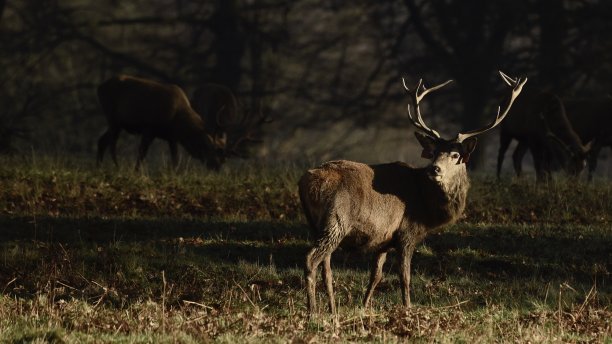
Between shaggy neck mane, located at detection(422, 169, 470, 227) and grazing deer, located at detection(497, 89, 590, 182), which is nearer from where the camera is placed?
shaggy neck mane, located at detection(422, 169, 470, 227)

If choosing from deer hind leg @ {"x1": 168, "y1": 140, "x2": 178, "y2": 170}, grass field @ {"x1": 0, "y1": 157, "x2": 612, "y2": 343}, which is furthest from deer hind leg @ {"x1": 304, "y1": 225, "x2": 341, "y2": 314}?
deer hind leg @ {"x1": 168, "y1": 140, "x2": 178, "y2": 170}

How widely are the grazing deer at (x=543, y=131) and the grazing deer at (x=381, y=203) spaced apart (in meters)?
9.83

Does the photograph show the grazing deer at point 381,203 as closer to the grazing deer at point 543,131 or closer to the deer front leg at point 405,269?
the deer front leg at point 405,269

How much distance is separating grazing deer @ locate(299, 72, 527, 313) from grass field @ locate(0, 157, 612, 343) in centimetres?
54

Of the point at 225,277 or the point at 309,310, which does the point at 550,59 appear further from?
the point at 309,310

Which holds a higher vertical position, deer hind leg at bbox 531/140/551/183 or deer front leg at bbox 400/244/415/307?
deer front leg at bbox 400/244/415/307

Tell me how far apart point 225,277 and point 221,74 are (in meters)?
21.4

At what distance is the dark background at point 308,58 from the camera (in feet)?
100

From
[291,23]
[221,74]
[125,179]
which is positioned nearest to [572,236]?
[125,179]

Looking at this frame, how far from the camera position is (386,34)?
111 ft

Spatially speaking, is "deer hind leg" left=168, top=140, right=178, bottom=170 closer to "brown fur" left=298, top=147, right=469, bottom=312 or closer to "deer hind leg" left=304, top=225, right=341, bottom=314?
"brown fur" left=298, top=147, right=469, bottom=312

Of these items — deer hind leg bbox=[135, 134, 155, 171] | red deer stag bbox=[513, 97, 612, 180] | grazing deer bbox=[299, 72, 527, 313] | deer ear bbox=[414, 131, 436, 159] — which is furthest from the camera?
red deer stag bbox=[513, 97, 612, 180]

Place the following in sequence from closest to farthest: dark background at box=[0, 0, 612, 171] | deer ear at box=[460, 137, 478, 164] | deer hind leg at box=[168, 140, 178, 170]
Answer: deer ear at box=[460, 137, 478, 164], deer hind leg at box=[168, 140, 178, 170], dark background at box=[0, 0, 612, 171]

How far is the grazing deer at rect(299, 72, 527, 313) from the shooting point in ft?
32.7
